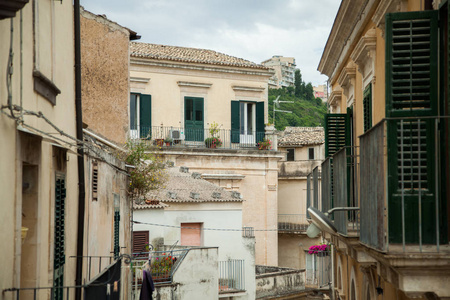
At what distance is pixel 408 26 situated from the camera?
6562 mm

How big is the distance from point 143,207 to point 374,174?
1755 centimetres

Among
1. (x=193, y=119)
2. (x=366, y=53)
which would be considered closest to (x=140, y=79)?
(x=193, y=119)

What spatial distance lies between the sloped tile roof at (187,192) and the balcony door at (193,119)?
4.09 metres

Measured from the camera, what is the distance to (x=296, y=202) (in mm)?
40188

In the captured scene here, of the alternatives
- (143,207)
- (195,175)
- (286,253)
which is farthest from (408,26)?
(286,253)

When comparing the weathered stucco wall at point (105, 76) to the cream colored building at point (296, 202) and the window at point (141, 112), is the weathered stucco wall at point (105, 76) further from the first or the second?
the cream colored building at point (296, 202)

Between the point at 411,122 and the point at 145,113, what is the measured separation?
2632 centimetres

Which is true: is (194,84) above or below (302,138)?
above

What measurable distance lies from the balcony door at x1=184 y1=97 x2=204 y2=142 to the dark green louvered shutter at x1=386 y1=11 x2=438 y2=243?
86.8ft

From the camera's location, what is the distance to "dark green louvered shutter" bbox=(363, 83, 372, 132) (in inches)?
426

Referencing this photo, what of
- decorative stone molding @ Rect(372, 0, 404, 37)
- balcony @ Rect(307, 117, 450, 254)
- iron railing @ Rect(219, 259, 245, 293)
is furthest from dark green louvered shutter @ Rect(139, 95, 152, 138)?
balcony @ Rect(307, 117, 450, 254)

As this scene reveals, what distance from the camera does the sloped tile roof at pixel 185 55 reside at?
32281mm

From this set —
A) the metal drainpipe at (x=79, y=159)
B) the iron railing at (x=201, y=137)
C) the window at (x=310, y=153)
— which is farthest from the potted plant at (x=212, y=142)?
the metal drainpipe at (x=79, y=159)

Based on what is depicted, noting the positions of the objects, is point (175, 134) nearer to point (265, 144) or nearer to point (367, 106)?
point (265, 144)
